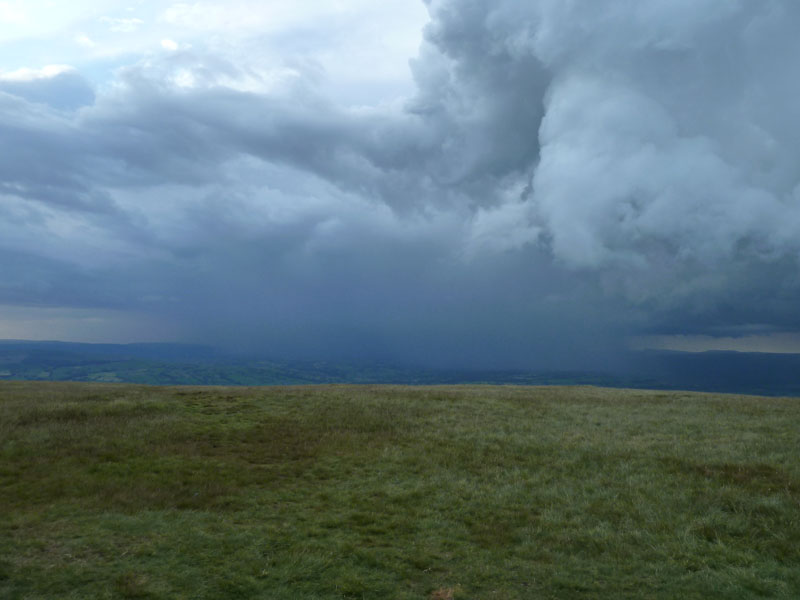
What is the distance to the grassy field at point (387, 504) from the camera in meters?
13.0

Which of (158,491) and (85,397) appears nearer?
(158,491)

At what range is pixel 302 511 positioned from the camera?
59.2ft

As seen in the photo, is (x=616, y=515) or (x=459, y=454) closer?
(x=616, y=515)

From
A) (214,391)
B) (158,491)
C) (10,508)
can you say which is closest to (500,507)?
(158,491)

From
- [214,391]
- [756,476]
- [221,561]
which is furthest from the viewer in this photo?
[214,391]

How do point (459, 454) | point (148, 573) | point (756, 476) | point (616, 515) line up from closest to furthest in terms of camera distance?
point (148, 573) < point (616, 515) < point (756, 476) < point (459, 454)

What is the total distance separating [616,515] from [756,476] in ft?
26.6

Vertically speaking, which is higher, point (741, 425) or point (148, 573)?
point (741, 425)

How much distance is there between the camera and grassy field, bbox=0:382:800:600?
42.6ft

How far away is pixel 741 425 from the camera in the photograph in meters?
31.8

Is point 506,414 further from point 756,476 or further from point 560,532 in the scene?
point 560,532

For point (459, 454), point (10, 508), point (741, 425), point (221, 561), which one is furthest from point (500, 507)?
point (741, 425)

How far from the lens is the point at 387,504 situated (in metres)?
19.0

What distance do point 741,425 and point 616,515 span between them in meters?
19.5
